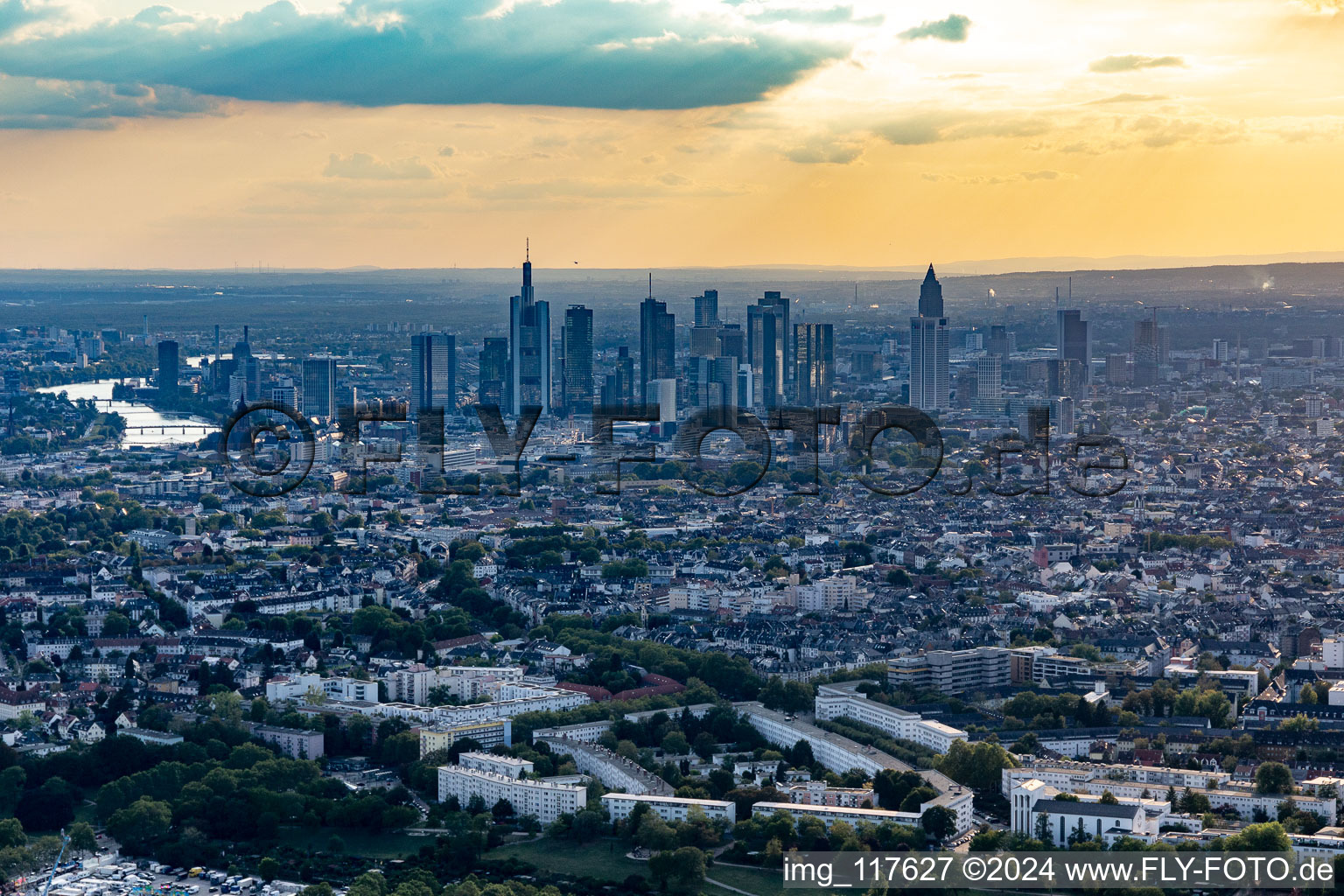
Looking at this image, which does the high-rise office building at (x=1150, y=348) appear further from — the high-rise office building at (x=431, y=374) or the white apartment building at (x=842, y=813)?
the white apartment building at (x=842, y=813)

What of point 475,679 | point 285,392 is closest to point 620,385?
point 285,392

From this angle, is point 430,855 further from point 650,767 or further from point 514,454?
point 514,454

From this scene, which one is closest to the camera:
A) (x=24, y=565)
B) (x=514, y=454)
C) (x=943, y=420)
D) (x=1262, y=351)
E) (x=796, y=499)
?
(x=24, y=565)

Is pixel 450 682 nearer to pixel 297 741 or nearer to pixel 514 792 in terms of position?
pixel 297 741

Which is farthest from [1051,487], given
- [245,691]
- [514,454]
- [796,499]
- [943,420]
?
[245,691]

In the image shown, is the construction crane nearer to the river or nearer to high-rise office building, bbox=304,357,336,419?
the river

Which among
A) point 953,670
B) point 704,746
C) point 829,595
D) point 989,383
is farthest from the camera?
point 989,383
